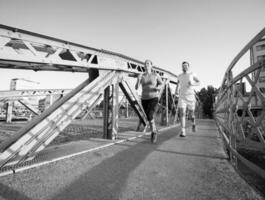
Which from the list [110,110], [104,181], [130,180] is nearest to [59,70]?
[110,110]

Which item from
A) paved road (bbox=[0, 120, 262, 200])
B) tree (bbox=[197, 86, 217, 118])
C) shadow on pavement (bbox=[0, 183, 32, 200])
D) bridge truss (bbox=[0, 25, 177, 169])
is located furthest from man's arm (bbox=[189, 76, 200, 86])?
tree (bbox=[197, 86, 217, 118])

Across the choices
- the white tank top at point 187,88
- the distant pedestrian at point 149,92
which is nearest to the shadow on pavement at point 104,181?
the distant pedestrian at point 149,92

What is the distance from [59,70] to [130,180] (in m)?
2.81

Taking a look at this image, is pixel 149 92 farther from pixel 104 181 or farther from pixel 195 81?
pixel 104 181

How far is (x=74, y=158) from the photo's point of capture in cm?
235

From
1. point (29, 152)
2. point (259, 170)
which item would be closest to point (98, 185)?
point (29, 152)

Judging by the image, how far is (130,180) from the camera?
1604 mm

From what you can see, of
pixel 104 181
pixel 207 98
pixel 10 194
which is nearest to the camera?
pixel 10 194

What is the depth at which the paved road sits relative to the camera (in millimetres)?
1324

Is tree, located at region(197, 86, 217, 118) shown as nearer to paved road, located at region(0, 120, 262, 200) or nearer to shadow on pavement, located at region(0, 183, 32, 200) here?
paved road, located at region(0, 120, 262, 200)

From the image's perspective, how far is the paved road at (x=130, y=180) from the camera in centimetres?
132

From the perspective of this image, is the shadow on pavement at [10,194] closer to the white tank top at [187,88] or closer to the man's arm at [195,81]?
the white tank top at [187,88]

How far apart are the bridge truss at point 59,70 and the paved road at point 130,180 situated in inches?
17.2

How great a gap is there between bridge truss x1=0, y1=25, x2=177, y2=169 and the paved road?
436 mm
